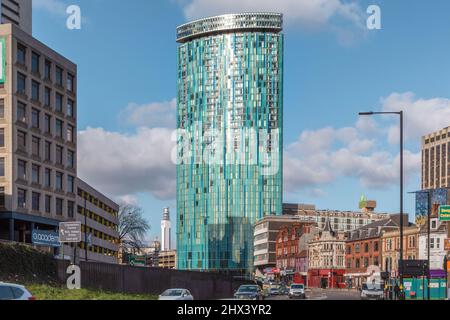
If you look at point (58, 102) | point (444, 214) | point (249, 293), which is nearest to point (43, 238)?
point (58, 102)

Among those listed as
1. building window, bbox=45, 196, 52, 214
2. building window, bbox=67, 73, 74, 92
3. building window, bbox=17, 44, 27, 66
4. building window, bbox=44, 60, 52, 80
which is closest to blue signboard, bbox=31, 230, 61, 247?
building window, bbox=45, 196, 52, 214

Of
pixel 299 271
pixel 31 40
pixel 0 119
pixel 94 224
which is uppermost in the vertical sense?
pixel 31 40

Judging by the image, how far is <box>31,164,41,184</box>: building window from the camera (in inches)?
3767

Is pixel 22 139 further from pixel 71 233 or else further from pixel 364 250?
pixel 364 250

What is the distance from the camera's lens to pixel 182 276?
89.1m

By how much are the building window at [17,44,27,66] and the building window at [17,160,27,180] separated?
12705 mm

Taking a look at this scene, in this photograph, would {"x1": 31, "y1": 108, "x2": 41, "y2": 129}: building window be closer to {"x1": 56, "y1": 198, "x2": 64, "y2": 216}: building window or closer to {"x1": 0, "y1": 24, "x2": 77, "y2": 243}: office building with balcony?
{"x1": 0, "y1": 24, "x2": 77, "y2": 243}: office building with balcony

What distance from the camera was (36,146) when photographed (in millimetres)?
96938

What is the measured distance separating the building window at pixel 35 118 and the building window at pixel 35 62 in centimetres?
541
